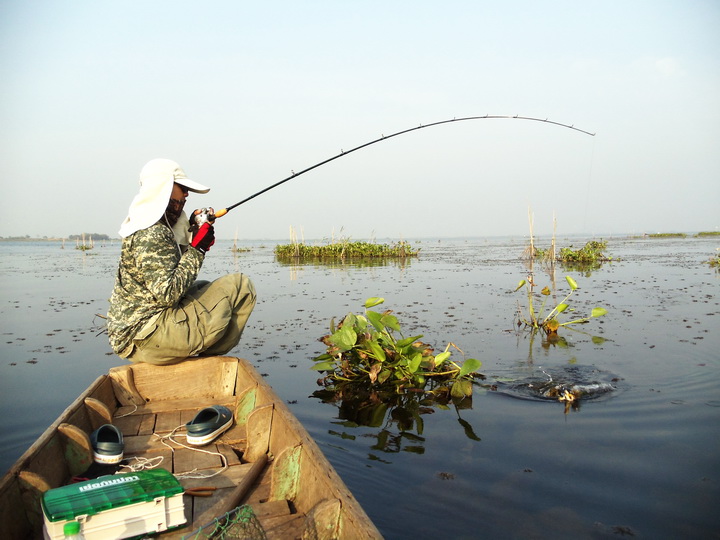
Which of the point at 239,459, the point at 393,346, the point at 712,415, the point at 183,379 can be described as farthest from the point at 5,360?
the point at 712,415

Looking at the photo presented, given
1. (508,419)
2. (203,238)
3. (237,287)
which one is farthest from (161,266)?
(508,419)

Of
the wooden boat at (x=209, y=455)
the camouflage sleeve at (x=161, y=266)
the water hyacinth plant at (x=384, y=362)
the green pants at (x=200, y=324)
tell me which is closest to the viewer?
the wooden boat at (x=209, y=455)

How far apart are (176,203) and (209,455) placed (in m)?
1.81

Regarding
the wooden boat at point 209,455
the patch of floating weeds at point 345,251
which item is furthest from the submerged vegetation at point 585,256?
the wooden boat at point 209,455

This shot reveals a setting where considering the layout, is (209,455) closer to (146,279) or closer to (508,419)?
(146,279)

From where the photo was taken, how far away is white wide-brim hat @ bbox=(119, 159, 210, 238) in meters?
3.65

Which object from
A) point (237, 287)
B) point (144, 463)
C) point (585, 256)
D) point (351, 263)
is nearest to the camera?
point (144, 463)

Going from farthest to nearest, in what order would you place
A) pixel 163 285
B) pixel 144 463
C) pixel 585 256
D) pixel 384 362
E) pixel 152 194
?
pixel 585 256, pixel 384 362, pixel 152 194, pixel 163 285, pixel 144 463

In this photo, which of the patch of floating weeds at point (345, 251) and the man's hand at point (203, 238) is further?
the patch of floating weeds at point (345, 251)

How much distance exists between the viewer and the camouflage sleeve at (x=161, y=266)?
361 cm

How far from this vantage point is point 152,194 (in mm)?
3756

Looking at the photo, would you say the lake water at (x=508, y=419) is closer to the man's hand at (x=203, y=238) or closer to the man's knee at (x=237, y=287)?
the man's knee at (x=237, y=287)

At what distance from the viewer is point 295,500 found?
2.46 meters

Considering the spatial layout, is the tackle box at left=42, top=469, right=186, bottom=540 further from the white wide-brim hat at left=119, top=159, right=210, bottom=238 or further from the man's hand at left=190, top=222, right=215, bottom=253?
the man's hand at left=190, top=222, right=215, bottom=253
